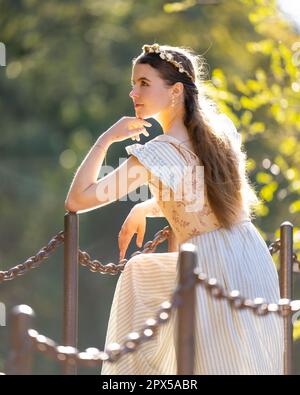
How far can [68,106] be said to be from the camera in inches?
830

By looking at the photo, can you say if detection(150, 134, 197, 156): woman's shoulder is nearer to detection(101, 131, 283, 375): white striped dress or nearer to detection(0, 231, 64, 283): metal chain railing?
detection(101, 131, 283, 375): white striped dress

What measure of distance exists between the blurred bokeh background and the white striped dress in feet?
44.5

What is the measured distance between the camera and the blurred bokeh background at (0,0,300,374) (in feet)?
63.9

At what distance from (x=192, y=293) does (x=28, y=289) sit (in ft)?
53.2

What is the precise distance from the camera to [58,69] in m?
20.5

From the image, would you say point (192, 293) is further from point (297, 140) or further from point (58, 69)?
point (58, 69)

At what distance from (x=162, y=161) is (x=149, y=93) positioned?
1.38ft

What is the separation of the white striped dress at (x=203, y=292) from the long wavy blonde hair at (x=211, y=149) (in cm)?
6

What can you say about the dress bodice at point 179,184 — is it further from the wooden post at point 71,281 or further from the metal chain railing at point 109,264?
the metal chain railing at point 109,264

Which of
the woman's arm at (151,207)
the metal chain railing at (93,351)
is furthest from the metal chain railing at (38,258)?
the metal chain railing at (93,351)

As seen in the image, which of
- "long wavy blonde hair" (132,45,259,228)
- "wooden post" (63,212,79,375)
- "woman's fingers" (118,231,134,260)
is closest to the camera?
"long wavy blonde hair" (132,45,259,228)

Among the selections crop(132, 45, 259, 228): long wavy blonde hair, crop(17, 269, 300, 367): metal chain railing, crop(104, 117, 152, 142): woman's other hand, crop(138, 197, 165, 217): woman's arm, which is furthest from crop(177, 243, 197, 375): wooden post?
crop(138, 197, 165, 217): woman's arm

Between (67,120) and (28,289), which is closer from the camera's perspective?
(28,289)

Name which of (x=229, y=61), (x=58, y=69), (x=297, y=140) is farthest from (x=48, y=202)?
(x=297, y=140)
